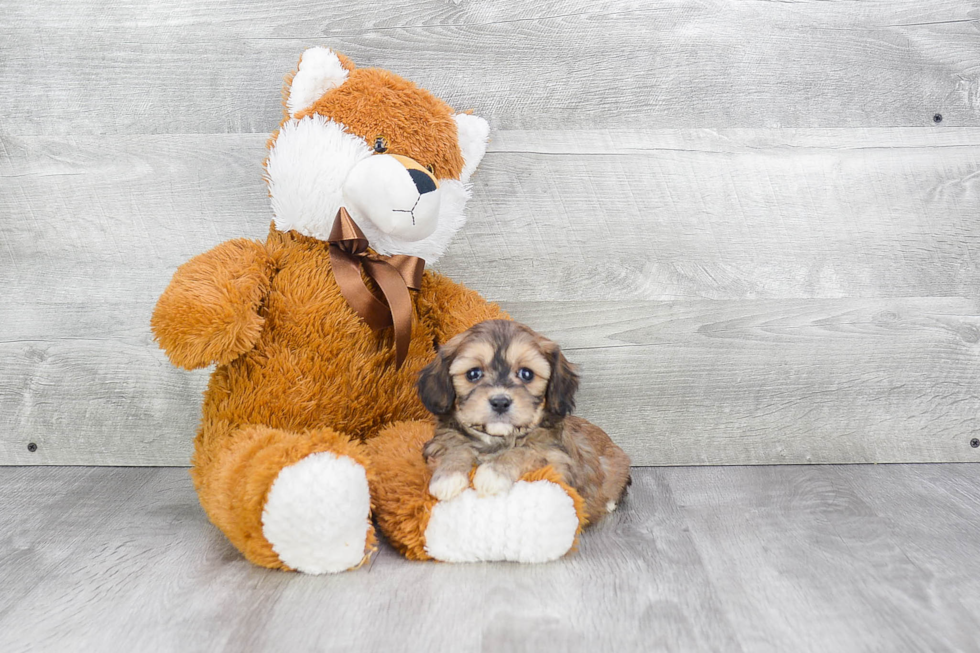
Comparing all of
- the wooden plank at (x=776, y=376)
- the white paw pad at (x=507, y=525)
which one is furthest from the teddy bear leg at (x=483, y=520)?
the wooden plank at (x=776, y=376)

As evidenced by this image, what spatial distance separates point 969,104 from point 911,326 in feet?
1.61

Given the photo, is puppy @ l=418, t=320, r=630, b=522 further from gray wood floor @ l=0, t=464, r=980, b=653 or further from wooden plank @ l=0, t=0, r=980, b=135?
wooden plank @ l=0, t=0, r=980, b=135

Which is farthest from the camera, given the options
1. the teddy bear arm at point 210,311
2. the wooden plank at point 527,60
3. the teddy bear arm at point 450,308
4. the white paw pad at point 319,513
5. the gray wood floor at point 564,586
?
the wooden plank at point 527,60

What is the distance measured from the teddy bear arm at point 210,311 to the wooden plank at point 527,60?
0.49m

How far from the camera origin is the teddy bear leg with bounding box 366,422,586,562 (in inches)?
46.7

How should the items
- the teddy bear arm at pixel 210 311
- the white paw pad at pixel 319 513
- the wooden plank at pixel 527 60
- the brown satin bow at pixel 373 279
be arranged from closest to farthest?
the white paw pad at pixel 319 513 → the teddy bear arm at pixel 210 311 → the brown satin bow at pixel 373 279 → the wooden plank at pixel 527 60

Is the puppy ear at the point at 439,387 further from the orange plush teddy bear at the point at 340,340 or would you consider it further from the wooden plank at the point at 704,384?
the wooden plank at the point at 704,384

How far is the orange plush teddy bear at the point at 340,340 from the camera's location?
118 cm

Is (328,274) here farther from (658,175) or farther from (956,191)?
(956,191)

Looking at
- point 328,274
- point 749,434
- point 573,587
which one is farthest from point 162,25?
point 749,434

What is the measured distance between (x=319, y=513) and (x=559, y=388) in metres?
0.39

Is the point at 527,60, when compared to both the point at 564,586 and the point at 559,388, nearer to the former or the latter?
the point at 559,388

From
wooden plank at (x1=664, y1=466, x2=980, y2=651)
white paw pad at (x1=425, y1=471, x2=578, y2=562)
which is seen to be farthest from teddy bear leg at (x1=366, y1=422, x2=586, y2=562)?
wooden plank at (x1=664, y1=466, x2=980, y2=651)

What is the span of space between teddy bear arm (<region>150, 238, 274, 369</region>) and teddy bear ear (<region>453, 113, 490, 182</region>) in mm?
439
